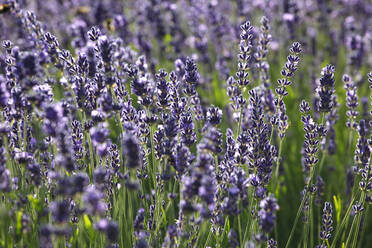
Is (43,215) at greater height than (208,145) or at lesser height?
lesser

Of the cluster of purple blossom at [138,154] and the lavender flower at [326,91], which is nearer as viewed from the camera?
the cluster of purple blossom at [138,154]

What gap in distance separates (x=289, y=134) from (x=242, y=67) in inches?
77.7

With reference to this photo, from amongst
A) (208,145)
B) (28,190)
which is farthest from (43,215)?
(208,145)

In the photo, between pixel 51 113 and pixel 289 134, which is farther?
pixel 289 134

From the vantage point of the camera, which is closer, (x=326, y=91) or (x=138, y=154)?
(x=138, y=154)

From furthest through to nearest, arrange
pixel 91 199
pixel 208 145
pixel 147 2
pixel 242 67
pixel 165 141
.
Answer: pixel 147 2, pixel 242 67, pixel 165 141, pixel 208 145, pixel 91 199

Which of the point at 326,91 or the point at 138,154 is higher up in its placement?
the point at 326,91

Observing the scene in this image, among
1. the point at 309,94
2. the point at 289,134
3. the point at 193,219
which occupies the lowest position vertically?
the point at 193,219

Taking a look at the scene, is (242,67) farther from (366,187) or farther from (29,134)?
(29,134)

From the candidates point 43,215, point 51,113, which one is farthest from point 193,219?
point 51,113

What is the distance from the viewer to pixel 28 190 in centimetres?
248

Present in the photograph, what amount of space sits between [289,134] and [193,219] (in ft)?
8.41

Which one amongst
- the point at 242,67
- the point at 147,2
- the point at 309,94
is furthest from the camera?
the point at 147,2

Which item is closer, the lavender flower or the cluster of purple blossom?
the cluster of purple blossom
